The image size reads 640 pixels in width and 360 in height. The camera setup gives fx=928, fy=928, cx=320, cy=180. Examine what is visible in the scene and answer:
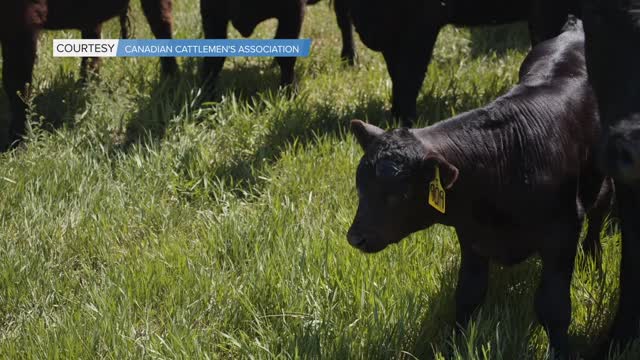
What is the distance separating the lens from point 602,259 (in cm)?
368

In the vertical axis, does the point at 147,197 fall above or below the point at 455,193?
below

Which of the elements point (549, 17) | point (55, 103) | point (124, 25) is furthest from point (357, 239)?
point (124, 25)

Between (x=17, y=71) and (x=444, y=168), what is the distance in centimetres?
339

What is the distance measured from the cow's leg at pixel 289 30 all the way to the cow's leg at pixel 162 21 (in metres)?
0.77

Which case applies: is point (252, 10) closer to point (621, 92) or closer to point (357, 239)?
point (357, 239)

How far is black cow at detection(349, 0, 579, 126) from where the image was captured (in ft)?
17.0

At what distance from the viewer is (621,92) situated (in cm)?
263

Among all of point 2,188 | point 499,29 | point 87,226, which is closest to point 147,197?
point 87,226

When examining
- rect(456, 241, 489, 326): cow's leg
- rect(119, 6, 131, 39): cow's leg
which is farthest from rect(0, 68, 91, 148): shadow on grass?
rect(456, 241, 489, 326): cow's leg

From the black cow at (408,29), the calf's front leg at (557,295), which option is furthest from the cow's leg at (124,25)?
the calf's front leg at (557,295)

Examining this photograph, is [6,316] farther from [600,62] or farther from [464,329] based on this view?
[600,62]

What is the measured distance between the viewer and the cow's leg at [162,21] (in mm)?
6195

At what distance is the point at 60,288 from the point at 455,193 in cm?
180
